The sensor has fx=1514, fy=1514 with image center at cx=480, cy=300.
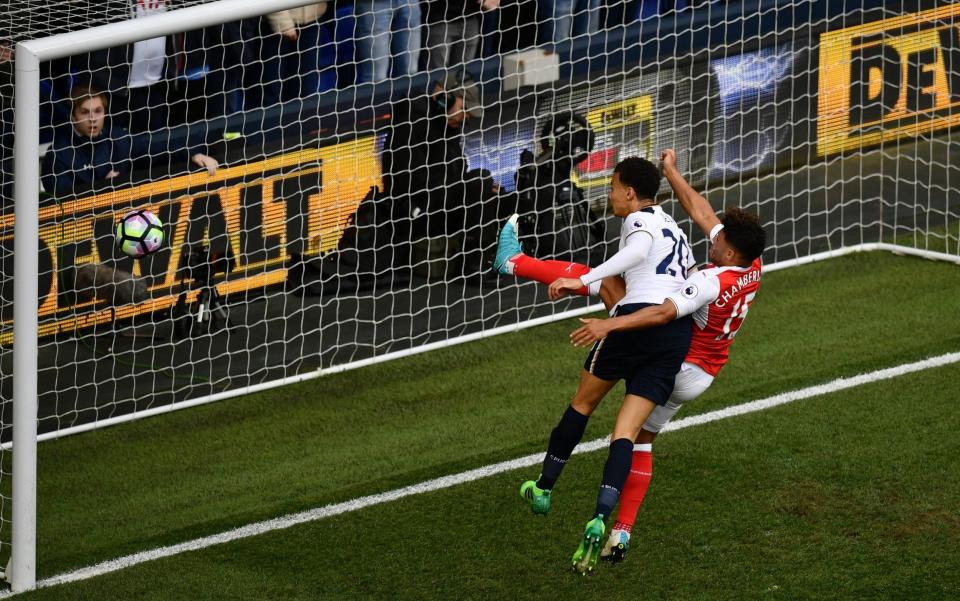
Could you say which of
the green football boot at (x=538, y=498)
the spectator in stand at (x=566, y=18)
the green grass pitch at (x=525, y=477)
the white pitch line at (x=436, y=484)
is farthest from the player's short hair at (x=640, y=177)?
the spectator in stand at (x=566, y=18)

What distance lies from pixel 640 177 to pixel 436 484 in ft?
7.58

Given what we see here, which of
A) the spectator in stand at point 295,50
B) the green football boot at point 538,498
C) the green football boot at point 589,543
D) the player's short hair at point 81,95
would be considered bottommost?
the green football boot at point 589,543

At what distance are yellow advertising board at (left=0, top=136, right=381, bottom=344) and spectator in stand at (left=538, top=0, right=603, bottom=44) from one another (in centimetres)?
164

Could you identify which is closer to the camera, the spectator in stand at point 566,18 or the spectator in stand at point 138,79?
the spectator in stand at point 138,79

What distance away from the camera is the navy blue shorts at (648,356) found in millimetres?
6281

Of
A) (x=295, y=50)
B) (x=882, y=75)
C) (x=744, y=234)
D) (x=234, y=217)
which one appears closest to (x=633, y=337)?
(x=744, y=234)

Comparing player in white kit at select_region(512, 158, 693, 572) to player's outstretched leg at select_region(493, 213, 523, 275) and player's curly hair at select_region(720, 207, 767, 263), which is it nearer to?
player's outstretched leg at select_region(493, 213, 523, 275)

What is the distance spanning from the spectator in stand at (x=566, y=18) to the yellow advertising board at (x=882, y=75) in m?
1.93

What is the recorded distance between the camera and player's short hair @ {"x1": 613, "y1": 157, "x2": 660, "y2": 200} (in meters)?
A: 6.24

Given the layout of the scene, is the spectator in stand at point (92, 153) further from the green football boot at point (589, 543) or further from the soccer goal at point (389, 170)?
the green football boot at point (589, 543)

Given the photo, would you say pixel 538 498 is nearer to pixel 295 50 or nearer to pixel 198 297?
pixel 198 297

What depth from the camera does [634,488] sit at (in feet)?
21.1

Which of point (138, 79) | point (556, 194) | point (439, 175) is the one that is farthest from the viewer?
point (556, 194)

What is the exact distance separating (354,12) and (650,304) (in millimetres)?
4587
